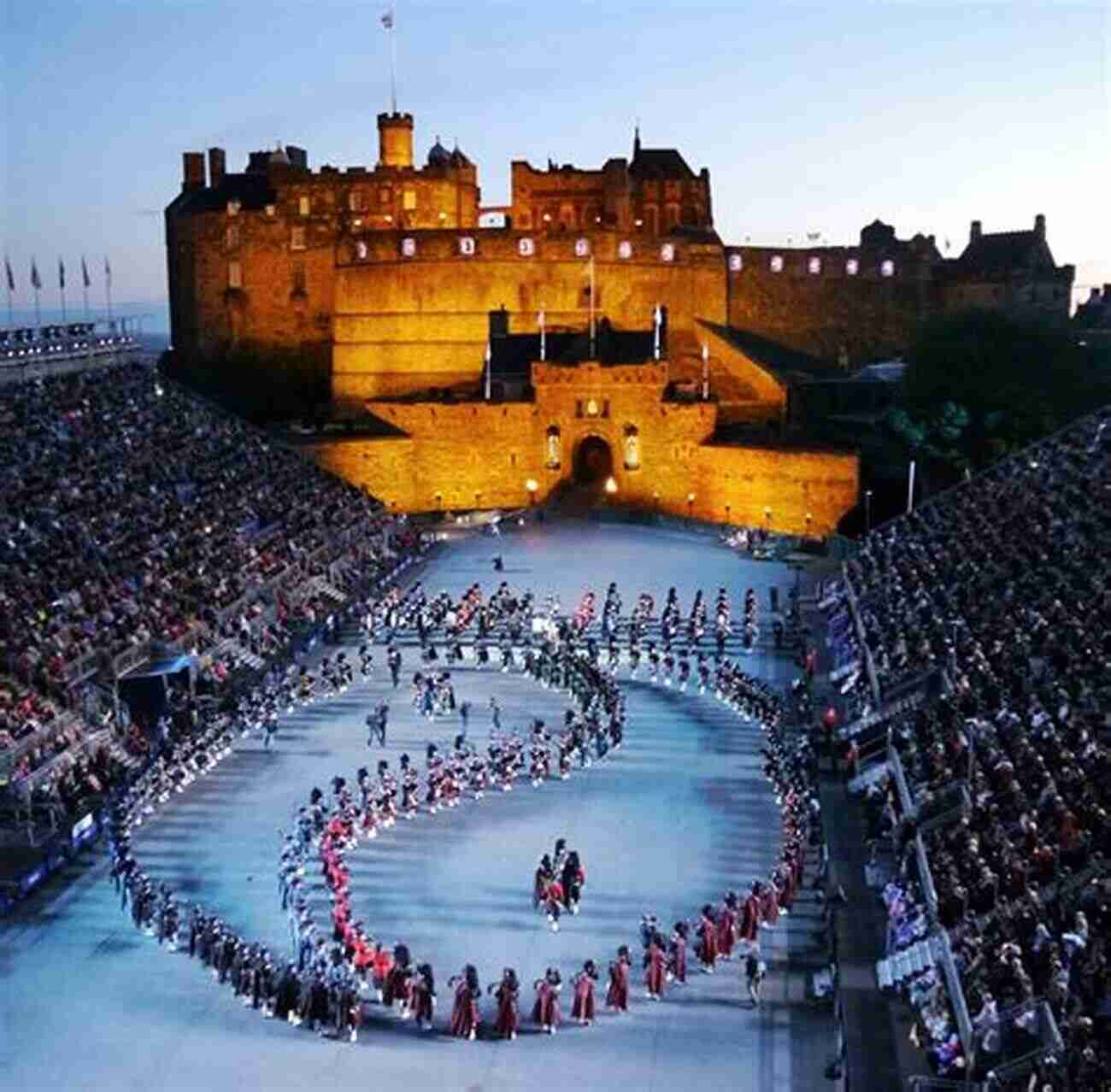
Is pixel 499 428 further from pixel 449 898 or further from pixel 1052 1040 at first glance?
pixel 1052 1040

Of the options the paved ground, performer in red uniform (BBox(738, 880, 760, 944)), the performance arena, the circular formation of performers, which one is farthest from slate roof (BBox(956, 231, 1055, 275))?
performer in red uniform (BBox(738, 880, 760, 944))

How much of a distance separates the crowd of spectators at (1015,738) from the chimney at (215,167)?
5165 cm

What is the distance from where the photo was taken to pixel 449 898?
77.3 feet

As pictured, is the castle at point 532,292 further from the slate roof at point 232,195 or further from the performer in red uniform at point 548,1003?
the performer in red uniform at point 548,1003

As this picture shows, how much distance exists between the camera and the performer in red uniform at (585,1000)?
64.5 feet

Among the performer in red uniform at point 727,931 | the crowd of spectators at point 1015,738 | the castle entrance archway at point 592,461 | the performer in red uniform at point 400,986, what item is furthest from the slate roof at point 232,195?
the performer in red uniform at point 400,986

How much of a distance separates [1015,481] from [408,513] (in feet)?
89.0

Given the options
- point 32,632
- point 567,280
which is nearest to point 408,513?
point 567,280

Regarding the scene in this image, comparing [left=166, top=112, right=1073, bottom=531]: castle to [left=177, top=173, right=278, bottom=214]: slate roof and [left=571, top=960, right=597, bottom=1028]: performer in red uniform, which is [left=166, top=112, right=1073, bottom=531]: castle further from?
[left=571, top=960, right=597, bottom=1028]: performer in red uniform

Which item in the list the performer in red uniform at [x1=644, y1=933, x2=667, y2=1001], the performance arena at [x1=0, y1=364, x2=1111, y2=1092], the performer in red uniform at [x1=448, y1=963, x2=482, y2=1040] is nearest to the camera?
the performance arena at [x1=0, y1=364, x2=1111, y2=1092]

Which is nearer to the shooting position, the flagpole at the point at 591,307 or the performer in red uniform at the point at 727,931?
the performer in red uniform at the point at 727,931

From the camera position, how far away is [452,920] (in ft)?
74.6

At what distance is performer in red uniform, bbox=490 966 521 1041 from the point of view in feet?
63.0

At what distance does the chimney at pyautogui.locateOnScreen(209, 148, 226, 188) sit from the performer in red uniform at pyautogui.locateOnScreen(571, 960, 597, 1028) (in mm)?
69644
